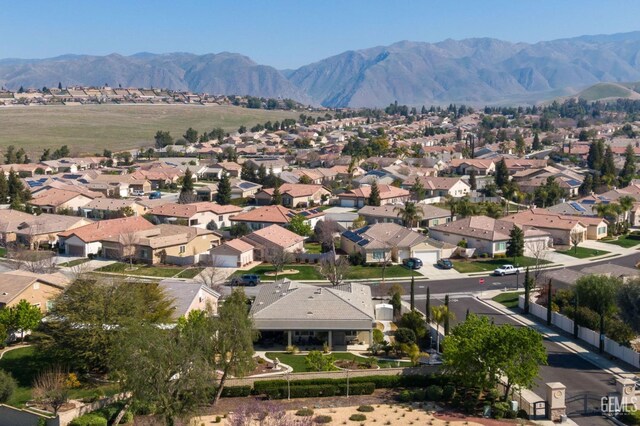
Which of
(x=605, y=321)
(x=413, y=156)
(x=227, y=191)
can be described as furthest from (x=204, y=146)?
(x=605, y=321)

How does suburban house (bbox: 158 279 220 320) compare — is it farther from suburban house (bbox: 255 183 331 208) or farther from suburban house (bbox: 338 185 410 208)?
suburban house (bbox: 338 185 410 208)

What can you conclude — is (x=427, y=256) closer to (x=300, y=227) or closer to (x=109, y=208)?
(x=300, y=227)

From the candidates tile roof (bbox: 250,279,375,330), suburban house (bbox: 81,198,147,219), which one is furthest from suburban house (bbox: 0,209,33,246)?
tile roof (bbox: 250,279,375,330)

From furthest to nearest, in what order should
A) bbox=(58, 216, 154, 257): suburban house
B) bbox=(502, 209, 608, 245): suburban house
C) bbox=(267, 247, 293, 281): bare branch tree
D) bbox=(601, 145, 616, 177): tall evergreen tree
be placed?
1. bbox=(601, 145, 616, 177): tall evergreen tree
2. bbox=(502, 209, 608, 245): suburban house
3. bbox=(58, 216, 154, 257): suburban house
4. bbox=(267, 247, 293, 281): bare branch tree

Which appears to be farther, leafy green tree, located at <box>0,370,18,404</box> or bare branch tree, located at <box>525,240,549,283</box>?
bare branch tree, located at <box>525,240,549,283</box>

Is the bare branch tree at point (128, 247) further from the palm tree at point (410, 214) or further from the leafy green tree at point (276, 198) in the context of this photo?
the leafy green tree at point (276, 198)

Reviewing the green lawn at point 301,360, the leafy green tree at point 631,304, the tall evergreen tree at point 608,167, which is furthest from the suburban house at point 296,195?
the leafy green tree at point 631,304

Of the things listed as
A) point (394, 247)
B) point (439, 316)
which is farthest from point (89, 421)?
point (394, 247)
